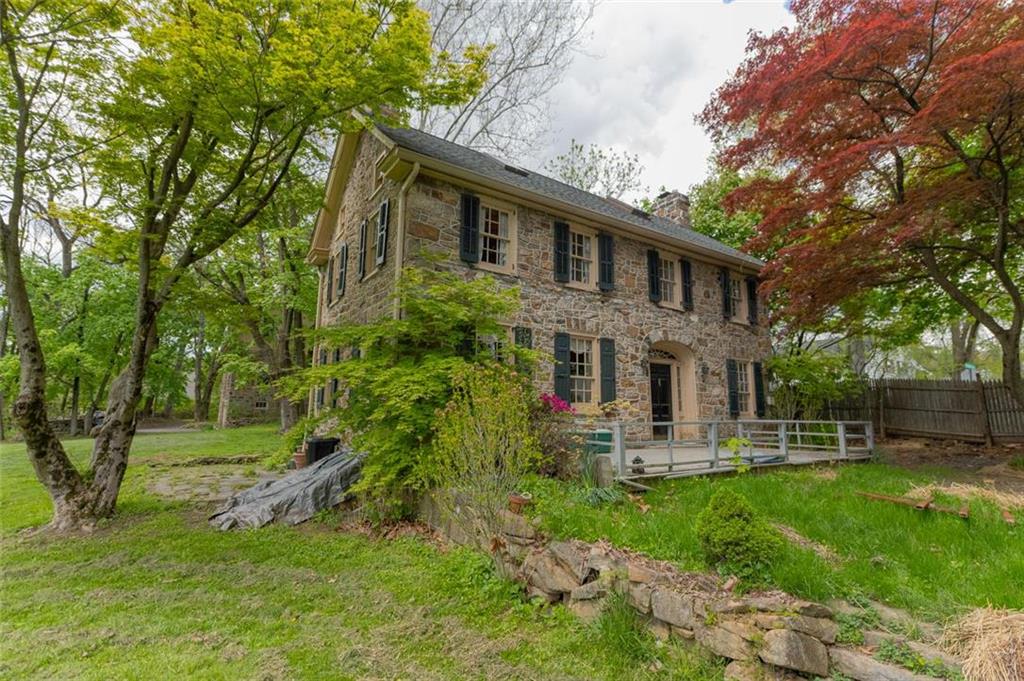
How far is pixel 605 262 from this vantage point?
9820 millimetres

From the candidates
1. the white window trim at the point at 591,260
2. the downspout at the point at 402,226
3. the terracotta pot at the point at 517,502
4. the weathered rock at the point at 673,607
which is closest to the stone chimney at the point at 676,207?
the white window trim at the point at 591,260

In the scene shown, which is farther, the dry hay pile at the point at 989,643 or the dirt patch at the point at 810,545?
the dirt patch at the point at 810,545

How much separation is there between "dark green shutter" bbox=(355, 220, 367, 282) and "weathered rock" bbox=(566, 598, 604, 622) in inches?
301

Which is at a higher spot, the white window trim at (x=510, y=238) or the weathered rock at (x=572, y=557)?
the white window trim at (x=510, y=238)

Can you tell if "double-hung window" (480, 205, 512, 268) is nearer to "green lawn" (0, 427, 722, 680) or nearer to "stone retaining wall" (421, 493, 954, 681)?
"green lawn" (0, 427, 722, 680)

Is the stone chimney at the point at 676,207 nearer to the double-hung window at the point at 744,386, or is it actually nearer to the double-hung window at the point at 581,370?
the double-hung window at the point at 744,386

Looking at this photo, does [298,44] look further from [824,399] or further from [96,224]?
[824,399]

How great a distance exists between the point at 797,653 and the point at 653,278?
8779 mm

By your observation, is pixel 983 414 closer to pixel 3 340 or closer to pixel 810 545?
pixel 810 545

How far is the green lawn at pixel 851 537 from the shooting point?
9.68 ft

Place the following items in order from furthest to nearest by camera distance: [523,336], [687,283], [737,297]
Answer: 1. [737,297]
2. [687,283]
3. [523,336]

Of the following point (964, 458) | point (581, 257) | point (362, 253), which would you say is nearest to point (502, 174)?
point (581, 257)

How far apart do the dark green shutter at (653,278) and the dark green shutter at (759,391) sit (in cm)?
404

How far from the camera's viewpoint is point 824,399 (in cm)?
1291
